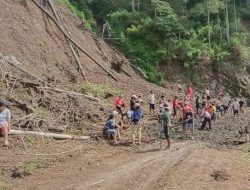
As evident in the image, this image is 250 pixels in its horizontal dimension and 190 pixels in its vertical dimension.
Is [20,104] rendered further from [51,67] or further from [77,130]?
[51,67]

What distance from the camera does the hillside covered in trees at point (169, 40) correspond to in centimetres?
3984

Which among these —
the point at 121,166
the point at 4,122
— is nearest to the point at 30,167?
the point at 4,122

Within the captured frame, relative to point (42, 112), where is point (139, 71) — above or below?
above

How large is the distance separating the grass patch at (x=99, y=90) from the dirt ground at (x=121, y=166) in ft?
→ 21.8

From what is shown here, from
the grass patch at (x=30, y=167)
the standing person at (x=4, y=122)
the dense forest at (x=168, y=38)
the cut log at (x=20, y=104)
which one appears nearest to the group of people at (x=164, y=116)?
the cut log at (x=20, y=104)

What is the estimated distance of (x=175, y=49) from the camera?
4081cm

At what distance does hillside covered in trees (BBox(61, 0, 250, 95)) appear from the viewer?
39844mm

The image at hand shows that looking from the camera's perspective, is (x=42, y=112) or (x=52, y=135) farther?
(x=42, y=112)

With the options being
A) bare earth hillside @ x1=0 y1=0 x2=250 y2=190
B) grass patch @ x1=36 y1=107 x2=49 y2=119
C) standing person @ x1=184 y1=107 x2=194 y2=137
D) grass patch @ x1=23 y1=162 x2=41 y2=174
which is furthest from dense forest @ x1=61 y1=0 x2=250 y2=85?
grass patch @ x1=23 y1=162 x2=41 y2=174

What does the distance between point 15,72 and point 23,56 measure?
402 cm

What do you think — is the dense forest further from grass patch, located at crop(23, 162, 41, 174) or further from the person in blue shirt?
grass patch, located at crop(23, 162, 41, 174)

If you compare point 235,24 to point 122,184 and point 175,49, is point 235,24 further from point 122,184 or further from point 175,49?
point 122,184

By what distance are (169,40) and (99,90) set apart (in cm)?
1538

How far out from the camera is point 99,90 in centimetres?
2612
